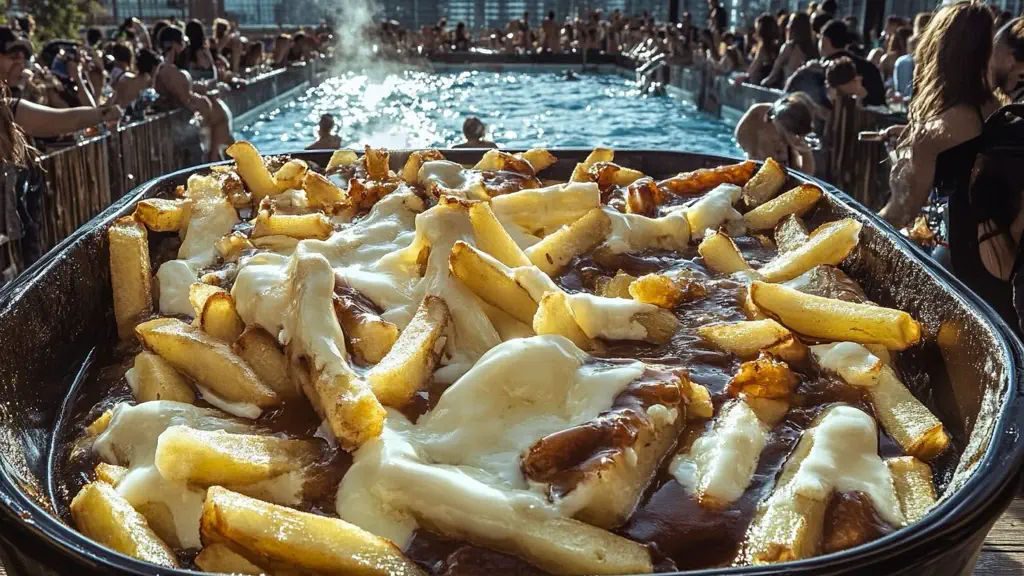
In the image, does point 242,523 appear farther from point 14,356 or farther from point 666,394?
point 14,356

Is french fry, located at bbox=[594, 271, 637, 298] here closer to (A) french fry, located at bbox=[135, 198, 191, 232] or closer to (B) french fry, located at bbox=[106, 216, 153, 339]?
(B) french fry, located at bbox=[106, 216, 153, 339]

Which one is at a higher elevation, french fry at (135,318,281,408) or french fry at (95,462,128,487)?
french fry at (135,318,281,408)

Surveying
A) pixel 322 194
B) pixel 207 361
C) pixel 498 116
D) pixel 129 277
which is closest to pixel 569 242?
pixel 322 194

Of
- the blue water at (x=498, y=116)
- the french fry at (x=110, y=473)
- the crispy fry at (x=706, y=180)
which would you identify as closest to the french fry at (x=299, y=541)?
the french fry at (x=110, y=473)

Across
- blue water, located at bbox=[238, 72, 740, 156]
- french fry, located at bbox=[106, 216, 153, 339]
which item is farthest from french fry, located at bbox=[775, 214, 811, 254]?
blue water, located at bbox=[238, 72, 740, 156]

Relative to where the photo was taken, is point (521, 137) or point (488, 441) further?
point (521, 137)

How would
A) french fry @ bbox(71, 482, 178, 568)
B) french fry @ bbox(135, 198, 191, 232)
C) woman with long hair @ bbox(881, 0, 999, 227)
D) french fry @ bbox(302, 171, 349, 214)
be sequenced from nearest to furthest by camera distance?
french fry @ bbox(71, 482, 178, 568) → french fry @ bbox(135, 198, 191, 232) → french fry @ bbox(302, 171, 349, 214) → woman with long hair @ bbox(881, 0, 999, 227)

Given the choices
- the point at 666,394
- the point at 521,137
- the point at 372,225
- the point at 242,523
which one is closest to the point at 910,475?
the point at 666,394

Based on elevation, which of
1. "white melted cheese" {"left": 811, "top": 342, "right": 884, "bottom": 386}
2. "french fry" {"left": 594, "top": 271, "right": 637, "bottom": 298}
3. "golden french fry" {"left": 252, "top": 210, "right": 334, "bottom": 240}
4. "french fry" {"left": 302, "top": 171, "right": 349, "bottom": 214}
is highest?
"french fry" {"left": 302, "top": 171, "right": 349, "bottom": 214}
